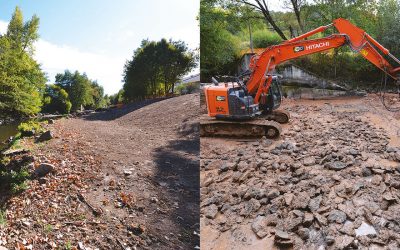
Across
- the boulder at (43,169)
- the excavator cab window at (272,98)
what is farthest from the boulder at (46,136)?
the excavator cab window at (272,98)

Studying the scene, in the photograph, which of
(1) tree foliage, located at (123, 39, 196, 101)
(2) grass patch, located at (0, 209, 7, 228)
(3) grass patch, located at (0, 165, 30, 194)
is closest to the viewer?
(2) grass patch, located at (0, 209, 7, 228)

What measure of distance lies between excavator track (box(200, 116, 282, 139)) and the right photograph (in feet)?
0.04

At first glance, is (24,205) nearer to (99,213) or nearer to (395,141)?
(99,213)

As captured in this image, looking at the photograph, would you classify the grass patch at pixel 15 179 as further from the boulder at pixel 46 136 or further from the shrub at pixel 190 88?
the shrub at pixel 190 88

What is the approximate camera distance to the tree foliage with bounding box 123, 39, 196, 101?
3.60m

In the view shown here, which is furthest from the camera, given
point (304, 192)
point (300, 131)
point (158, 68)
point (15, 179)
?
point (300, 131)

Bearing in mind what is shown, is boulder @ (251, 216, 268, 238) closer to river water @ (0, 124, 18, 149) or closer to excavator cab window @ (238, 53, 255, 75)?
river water @ (0, 124, 18, 149)

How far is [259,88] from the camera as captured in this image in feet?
15.6

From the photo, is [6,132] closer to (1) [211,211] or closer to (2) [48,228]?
(2) [48,228]

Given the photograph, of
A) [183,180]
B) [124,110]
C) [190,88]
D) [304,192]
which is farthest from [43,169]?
[190,88]

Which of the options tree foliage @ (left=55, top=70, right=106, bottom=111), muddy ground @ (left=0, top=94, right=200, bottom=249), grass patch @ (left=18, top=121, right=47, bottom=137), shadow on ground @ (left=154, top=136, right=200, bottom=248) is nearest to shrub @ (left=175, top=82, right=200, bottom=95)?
shadow on ground @ (left=154, top=136, right=200, bottom=248)

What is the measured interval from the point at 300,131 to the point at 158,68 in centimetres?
213

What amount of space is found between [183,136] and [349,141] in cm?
189

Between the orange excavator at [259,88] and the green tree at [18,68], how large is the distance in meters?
2.37
